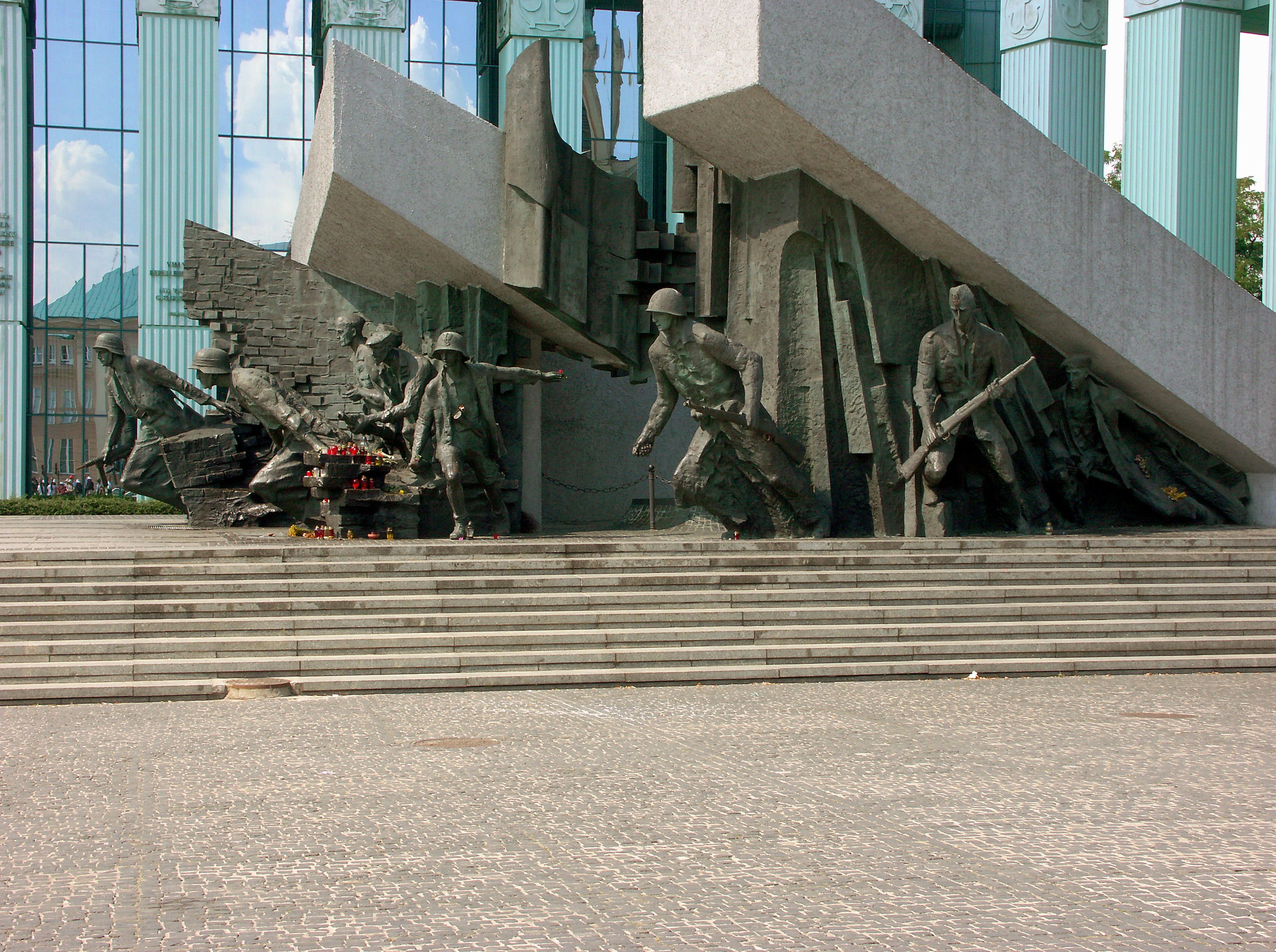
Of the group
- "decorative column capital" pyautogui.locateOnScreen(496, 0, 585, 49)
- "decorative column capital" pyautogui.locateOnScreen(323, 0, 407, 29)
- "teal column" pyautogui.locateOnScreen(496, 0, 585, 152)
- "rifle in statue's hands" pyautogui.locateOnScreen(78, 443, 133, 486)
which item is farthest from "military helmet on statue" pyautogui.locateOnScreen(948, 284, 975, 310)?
"decorative column capital" pyautogui.locateOnScreen(323, 0, 407, 29)

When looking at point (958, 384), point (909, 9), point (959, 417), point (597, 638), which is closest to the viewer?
point (597, 638)

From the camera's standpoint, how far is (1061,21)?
2280 cm

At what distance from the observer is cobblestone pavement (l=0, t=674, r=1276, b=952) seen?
128 inches

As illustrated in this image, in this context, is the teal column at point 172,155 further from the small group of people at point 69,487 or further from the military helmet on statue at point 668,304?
the military helmet on statue at point 668,304

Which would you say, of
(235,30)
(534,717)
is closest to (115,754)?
(534,717)

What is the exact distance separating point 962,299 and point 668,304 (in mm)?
2383

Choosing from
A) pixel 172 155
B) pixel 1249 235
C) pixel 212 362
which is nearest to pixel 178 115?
pixel 172 155

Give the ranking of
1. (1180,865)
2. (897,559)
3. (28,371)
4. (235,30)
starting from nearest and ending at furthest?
(1180,865) < (897,559) < (28,371) < (235,30)

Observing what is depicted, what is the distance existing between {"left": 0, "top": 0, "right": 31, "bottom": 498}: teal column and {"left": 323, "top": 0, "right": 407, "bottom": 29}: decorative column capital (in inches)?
206

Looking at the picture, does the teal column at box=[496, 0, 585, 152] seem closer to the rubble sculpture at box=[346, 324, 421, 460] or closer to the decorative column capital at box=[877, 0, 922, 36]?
the decorative column capital at box=[877, 0, 922, 36]

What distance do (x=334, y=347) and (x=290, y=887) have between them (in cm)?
1196

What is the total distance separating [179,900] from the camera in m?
3.45

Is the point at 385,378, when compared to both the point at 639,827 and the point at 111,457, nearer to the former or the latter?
the point at 111,457

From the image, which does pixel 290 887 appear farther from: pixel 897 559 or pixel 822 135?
pixel 822 135
